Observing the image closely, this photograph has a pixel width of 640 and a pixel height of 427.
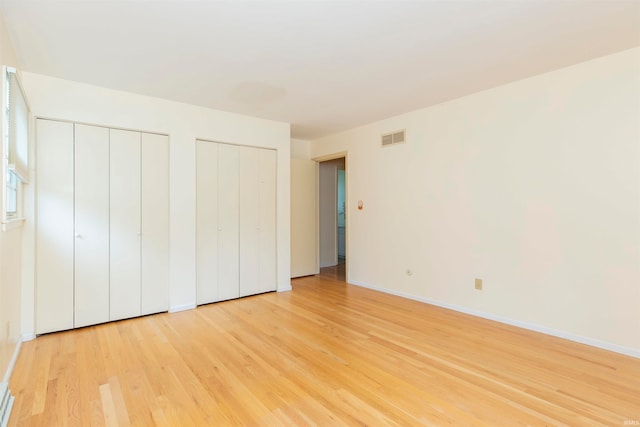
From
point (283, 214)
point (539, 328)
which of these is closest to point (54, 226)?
point (283, 214)

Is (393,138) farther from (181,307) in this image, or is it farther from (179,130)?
(181,307)

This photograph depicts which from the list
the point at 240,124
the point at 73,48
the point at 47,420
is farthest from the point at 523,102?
the point at 47,420

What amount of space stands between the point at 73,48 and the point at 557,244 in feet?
15.2

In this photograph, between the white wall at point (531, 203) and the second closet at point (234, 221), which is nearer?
the white wall at point (531, 203)

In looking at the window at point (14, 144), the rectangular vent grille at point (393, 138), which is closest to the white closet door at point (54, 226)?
the window at point (14, 144)

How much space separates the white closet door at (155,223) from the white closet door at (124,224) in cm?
7

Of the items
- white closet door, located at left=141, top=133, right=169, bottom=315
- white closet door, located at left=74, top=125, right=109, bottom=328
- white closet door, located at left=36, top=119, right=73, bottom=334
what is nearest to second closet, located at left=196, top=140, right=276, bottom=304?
white closet door, located at left=141, top=133, right=169, bottom=315

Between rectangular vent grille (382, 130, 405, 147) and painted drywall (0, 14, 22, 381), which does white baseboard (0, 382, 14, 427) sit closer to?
painted drywall (0, 14, 22, 381)

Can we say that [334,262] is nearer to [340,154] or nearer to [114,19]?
[340,154]

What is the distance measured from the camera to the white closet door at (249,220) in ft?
14.5

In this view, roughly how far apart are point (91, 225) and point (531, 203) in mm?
4581

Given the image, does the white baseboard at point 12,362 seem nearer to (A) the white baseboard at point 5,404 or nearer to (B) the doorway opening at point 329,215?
(A) the white baseboard at point 5,404

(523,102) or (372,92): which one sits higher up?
(372,92)

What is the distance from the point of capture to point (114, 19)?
2.16m
